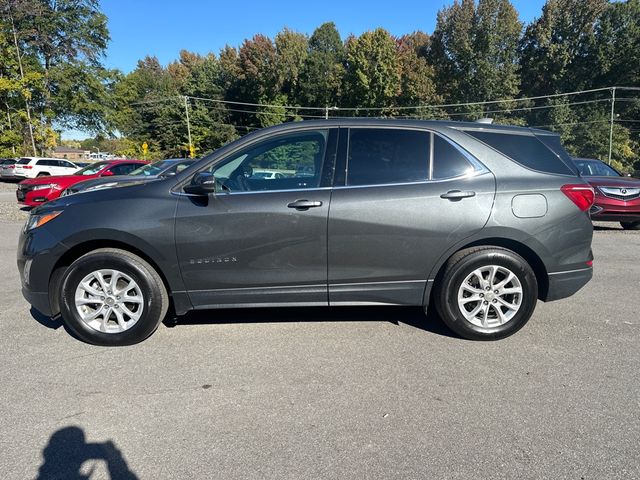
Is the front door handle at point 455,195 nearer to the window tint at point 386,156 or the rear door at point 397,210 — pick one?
the rear door at point 397,210

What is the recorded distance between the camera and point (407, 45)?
59.6 metres

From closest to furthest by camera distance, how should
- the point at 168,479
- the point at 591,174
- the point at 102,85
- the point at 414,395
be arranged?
the point at 168,479
the point at 414,395
the point at 591,174
the point at 102,85

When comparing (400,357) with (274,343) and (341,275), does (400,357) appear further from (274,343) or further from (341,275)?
(274,343)

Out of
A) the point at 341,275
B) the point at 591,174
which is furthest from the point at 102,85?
the point at 341,275

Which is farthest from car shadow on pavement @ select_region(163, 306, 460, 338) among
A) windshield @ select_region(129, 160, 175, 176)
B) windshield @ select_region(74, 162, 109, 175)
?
windshield @ select_region(74, 162, 109, 175)

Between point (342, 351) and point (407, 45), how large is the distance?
208ft

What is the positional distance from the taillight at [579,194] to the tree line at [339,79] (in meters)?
37.8

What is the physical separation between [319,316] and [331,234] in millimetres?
1110

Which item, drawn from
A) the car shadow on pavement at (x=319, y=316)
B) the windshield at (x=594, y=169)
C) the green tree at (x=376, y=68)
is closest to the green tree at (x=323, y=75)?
the green tree at (x=376, y=68)

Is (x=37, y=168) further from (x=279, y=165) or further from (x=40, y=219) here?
(x=279, y=165)

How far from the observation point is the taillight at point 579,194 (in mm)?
3736

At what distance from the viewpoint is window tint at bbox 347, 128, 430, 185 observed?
3.72 meters

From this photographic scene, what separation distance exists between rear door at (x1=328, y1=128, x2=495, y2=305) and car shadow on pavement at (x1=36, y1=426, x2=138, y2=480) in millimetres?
1955

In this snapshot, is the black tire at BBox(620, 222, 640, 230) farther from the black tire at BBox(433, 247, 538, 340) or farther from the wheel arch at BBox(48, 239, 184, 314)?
the wheel arch at BBox(48, 239, 184, 314)
